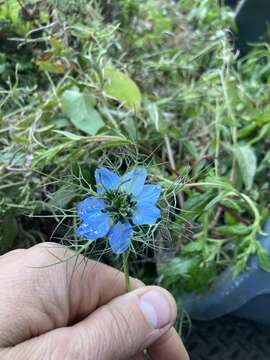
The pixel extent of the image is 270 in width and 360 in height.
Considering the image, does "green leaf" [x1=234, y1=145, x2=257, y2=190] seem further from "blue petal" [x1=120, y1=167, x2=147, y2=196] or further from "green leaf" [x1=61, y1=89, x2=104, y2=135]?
"blue petal" [x1=120, y1=167, x2=147, y2=196]

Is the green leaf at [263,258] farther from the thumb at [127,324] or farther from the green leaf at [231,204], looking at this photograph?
the thumb at [127,324]

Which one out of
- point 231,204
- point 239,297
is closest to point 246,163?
point 231,204

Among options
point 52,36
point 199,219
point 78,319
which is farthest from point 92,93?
point 78,319

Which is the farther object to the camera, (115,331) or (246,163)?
(246,163)

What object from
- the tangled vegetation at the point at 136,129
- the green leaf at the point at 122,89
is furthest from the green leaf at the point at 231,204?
the green leaf at the point at 122,89

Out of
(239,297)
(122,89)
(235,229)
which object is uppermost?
(122,89)

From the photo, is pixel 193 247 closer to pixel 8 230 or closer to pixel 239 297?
pixel 239 297

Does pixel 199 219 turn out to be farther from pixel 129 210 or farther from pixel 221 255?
pixel 129 210
